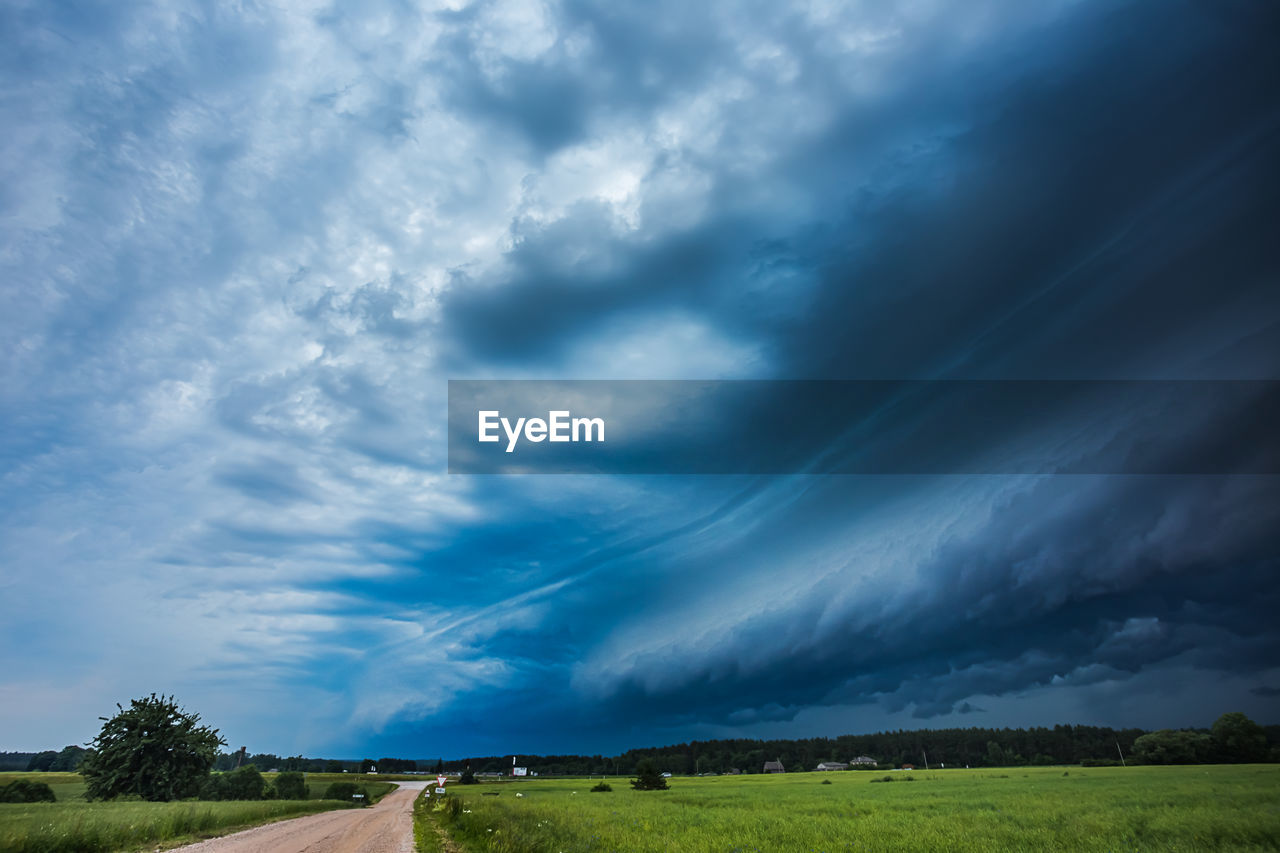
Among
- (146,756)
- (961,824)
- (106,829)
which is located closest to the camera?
(106,829)

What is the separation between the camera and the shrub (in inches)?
2860

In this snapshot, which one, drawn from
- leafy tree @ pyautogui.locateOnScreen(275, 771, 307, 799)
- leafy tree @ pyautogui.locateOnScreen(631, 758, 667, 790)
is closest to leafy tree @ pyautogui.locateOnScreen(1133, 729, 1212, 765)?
leafy tree @ pyautogui.locateOnScreen(631, 758, 667, 790)

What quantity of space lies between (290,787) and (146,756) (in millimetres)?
38500

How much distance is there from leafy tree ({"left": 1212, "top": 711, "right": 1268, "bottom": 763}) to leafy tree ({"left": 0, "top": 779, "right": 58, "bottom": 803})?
80.7m

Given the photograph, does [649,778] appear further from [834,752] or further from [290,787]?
[834,752]

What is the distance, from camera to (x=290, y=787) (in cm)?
7456

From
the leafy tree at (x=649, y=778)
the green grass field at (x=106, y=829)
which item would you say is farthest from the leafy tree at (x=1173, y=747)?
the green grass field at (x=106, y=829)

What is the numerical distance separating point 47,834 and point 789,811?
3255 centimetres

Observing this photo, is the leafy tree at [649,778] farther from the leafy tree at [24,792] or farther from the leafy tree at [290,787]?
the leafy tree at [24,792]

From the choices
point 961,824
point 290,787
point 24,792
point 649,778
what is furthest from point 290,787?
point 961,824

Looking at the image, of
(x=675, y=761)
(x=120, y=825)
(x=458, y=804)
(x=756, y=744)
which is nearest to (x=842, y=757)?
(x=756, y=744)

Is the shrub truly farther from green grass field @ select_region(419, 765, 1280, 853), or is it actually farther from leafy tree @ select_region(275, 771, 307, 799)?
green grass field @ select_region(419, 765, 1280, 853)

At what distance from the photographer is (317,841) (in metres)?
27.1

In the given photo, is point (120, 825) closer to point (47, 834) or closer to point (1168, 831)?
point (47, 834)
